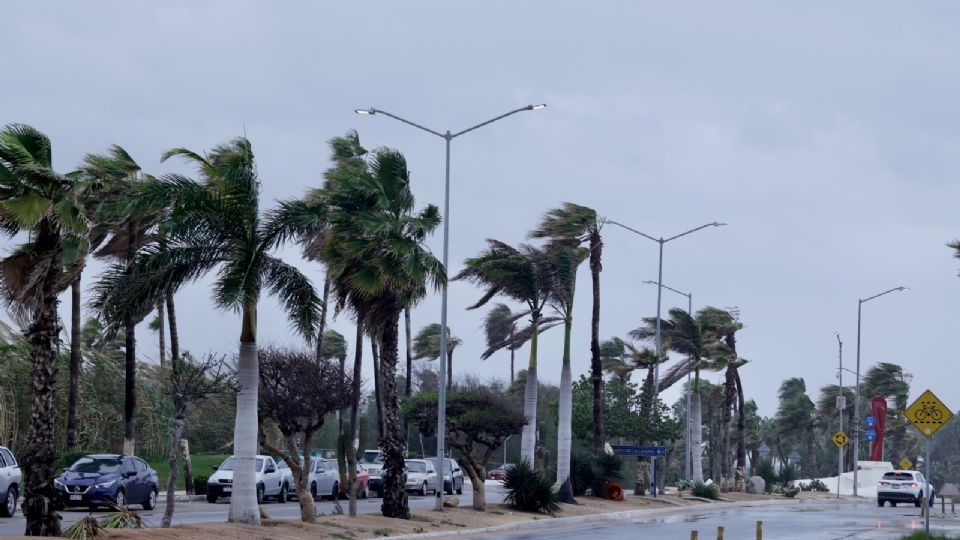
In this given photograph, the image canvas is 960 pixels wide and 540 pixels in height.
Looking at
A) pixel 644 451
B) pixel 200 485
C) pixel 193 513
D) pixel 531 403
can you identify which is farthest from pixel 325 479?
pixel 193 513

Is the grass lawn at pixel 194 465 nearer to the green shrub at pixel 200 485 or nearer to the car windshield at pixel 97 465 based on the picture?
the green shrub at pixel 200 485

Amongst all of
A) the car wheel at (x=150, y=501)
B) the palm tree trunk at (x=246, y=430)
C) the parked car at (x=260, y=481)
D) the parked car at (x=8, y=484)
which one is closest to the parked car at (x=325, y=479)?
the parked car at (x=260, y=481)

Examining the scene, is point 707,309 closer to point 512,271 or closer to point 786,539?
point 512,271

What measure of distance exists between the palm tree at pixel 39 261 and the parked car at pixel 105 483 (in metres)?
12.3

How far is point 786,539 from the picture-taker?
103 feet

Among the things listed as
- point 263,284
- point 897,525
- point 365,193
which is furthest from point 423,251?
point 897,525

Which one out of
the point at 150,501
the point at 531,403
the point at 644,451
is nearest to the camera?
the point at 150,501

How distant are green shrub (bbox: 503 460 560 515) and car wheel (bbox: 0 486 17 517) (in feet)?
46.7

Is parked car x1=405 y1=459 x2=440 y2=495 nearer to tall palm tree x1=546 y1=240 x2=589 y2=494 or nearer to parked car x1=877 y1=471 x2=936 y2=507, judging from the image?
tall palm tree x1=546 y1=240 x2=589 y2=494

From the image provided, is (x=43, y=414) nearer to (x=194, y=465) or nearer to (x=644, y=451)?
(x=644, y=451)

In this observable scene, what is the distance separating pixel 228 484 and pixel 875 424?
6561cm

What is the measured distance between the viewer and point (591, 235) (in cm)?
4678

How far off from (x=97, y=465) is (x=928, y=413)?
20.5 m

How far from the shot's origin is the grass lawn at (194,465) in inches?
2147
